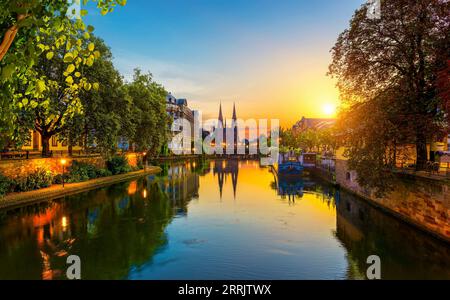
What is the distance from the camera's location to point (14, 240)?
17547 mm

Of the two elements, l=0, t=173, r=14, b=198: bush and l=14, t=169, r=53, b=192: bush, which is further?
l=14, t=169, r=53, b=192: bush

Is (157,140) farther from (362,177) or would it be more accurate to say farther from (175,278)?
(175,278)

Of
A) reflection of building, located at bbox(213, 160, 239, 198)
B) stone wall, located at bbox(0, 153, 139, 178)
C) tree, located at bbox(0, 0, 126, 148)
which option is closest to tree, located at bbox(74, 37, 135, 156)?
stone wall, located at bbox(0, 153, 139, 178)

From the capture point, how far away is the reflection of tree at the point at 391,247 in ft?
46.3

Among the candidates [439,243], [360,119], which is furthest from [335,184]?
[439,243]

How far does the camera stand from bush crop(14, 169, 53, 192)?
28.1m

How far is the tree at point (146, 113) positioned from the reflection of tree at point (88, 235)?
17.8 metres

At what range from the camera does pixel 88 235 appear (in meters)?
19.0

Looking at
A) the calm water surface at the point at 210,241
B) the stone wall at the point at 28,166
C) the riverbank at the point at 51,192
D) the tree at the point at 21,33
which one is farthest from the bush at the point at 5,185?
the tree at the point at 21,33

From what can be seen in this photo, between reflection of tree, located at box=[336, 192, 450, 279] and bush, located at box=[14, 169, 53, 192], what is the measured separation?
2485cm

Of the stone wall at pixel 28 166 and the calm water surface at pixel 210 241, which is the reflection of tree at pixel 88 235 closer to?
the calm water surface at pixel 210 241

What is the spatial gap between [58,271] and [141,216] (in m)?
10.8

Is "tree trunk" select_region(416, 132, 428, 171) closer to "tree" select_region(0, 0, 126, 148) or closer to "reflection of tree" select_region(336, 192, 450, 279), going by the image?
"reflection of tree" select_region(336, 192, 450, 279)

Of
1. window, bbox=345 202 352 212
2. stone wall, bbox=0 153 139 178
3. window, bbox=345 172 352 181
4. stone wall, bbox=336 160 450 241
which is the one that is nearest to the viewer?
stone wall, bbox=336 160 450 241
